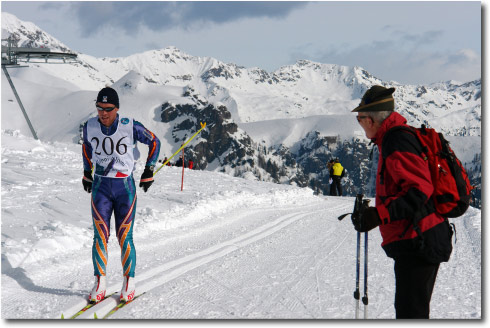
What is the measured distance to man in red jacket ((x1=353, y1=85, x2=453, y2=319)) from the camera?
2.71m

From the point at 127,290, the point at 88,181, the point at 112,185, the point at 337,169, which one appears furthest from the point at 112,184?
the point at 337,169

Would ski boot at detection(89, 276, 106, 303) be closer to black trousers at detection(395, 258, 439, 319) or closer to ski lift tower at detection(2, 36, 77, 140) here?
black trousers at detection(395, 258, 439, 319)

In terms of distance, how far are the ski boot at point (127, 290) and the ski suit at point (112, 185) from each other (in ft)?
0.23

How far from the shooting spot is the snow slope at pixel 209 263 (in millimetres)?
4805

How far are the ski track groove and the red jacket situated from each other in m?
3.07

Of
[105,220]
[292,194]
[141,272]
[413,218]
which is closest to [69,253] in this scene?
[141,272]

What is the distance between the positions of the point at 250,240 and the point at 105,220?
4.08 m

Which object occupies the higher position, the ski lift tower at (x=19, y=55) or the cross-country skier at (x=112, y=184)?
the ski lift tower at (x=19, y=55)

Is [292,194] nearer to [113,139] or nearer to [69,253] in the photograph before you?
[69,253]

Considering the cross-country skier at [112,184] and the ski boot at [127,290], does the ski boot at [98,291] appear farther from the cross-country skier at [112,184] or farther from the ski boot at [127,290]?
the ski boot at [127,290]

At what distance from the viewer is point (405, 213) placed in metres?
2.69

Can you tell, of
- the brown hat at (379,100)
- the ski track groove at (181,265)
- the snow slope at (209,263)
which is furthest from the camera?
the snow slope at (209,263)

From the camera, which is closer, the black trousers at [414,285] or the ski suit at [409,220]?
the ski suit at [409,220]

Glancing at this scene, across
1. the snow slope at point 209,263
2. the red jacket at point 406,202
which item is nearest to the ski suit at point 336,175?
the snow slope at point 209,263
